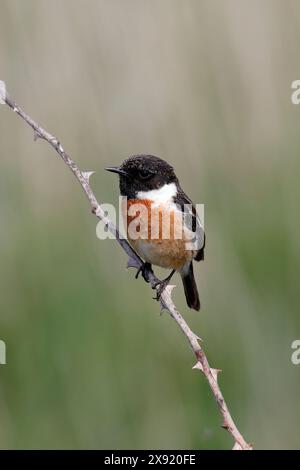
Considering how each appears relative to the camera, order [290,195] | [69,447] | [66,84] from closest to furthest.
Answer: [69,447] < [290,195] < [66,84]

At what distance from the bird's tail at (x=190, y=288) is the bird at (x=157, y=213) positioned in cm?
24

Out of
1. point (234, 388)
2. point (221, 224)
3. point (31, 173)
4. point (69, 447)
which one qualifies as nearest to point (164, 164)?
point (221, 224)

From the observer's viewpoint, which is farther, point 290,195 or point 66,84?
point 66,84

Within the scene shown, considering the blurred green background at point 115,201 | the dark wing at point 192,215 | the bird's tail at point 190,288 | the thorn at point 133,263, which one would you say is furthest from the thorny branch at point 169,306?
the bird's tail at point 190,288

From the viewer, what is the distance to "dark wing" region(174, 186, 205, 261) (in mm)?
3434

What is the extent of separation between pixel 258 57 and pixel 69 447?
1991mm

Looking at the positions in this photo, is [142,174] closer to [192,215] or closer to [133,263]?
[192,215]

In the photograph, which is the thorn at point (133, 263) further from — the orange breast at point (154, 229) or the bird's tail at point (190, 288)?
the bird's tail at point (190, 288)

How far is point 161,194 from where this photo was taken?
11.3 feet

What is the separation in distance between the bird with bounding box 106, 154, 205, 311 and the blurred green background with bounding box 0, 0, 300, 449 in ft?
0.77

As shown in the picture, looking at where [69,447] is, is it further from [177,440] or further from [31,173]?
[31,173]

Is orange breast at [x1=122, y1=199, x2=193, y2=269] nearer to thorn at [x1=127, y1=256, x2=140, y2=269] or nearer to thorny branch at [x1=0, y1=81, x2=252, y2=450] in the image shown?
thorn at [x1=127, y1=256, x2=140, y2=269]

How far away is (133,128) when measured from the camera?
3.84 meters

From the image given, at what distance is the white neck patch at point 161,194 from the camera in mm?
3398
